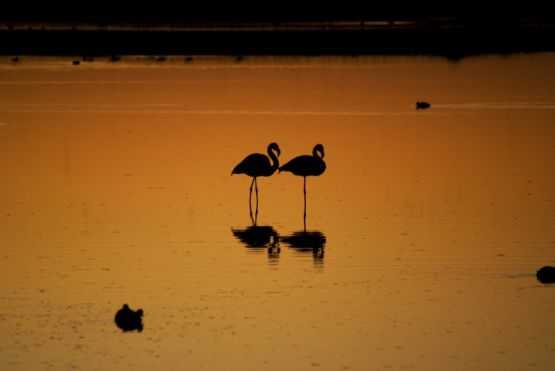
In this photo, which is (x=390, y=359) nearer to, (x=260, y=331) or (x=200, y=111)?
(x=260, y=331)

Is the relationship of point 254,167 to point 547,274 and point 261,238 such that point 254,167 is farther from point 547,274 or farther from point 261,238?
point 547,274

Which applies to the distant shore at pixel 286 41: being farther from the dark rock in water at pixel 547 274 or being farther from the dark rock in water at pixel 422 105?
the dark rock in water at pixel 547 274

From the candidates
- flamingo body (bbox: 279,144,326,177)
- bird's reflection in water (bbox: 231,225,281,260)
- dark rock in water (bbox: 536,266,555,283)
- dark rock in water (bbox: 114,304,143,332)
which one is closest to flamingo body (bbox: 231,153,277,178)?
flamingo body (bbox: 279,144,326,177)

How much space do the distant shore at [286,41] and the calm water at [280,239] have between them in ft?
70.7

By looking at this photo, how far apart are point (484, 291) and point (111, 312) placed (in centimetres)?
341

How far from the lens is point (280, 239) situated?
15930 mm

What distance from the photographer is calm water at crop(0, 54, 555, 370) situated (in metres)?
11.3

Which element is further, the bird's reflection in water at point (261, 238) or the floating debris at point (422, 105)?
the floating debris at point (422, 105)

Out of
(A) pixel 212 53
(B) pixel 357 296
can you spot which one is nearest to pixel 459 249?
(B) pixel 357 296

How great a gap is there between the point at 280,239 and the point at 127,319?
4.54m

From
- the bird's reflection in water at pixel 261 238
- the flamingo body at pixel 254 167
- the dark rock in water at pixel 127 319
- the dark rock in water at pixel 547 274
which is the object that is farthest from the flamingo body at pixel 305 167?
the dark rock in water at pixel 127 319

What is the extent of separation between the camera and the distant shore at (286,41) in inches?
2109

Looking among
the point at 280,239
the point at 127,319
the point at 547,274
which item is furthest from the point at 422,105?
the point at 127,319

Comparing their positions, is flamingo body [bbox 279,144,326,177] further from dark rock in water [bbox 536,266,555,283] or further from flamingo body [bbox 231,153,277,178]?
dark rock in water [bbox 536,266,555,283]
